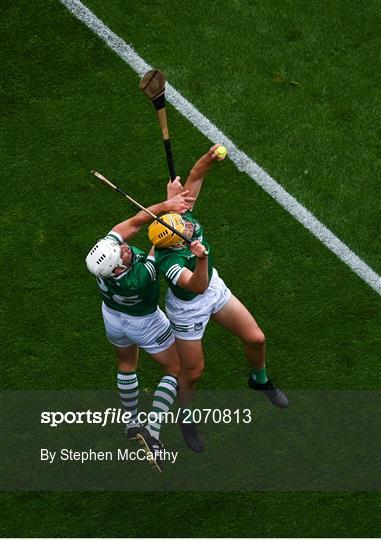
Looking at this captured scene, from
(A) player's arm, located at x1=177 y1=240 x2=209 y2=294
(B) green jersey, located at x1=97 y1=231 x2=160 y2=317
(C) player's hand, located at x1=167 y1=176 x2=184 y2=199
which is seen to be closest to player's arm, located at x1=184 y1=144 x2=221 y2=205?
(C) player's hand, located at x1=167 y1=176 x2=184 y2=199

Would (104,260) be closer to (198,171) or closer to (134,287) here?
(134,287)

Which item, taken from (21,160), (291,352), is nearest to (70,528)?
(291,352)

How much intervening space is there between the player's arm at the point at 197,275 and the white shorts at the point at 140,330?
0.59 m

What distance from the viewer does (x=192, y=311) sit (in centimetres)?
905

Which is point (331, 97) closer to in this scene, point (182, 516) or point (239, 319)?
point (239, 319)

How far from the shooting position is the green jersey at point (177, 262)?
28.7ft

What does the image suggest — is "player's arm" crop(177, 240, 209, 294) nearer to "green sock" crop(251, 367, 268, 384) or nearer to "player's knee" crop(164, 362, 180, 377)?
"player's knee" crop(164, 362, 180, 377)

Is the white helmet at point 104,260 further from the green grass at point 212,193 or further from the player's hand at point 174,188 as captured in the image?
the green grass at point 212,193

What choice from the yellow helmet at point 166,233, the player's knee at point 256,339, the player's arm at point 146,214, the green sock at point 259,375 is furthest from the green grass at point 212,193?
the yellow helmet at point 166,233

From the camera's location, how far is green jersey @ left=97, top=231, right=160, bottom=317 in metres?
8.75

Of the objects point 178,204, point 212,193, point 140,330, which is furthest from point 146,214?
point 212,193

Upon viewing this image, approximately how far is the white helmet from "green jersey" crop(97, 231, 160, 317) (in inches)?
5.3

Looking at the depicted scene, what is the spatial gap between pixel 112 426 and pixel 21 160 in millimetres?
2959

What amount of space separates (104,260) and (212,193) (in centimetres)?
Result: 271
